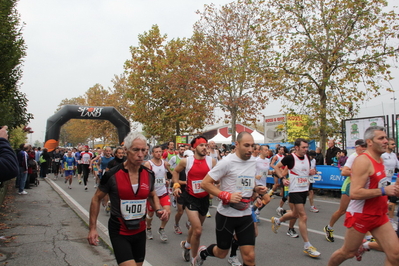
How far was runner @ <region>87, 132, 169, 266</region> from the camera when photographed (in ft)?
11.5

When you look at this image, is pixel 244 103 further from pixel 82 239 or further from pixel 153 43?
pixel 82 239

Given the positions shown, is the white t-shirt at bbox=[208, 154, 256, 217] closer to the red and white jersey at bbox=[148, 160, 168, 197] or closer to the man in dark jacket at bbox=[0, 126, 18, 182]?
A: the man in dark jacket at bbox=[0, 126, 18, 182]

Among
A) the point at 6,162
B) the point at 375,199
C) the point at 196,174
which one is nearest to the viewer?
Answer: the point at 6,162

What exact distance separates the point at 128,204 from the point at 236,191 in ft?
4.57

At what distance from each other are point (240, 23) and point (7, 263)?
70.5 feet

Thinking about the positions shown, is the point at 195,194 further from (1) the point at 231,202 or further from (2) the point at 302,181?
(2) the point at 302,181

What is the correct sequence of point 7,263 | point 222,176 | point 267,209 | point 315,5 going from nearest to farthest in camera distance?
1. point 222,176
2. point 7,263
3. point 267,209
4. point 315,5

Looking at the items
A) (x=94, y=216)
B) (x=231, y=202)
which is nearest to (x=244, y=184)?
(x=231, y=202)

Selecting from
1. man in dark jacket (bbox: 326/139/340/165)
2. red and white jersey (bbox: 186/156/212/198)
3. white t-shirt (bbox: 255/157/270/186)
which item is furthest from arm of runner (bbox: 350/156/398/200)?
man in dark jacket (bbox: 326/139/340/165)

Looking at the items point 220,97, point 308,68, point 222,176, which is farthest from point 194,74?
point 222,176

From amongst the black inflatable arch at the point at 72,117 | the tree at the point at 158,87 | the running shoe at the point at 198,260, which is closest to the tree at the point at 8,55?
the black inflatable arch at the point at 72,117

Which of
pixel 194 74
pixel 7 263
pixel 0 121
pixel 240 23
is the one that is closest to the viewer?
pixel 7 263

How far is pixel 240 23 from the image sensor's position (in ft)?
78.5

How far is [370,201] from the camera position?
394 centimetres
